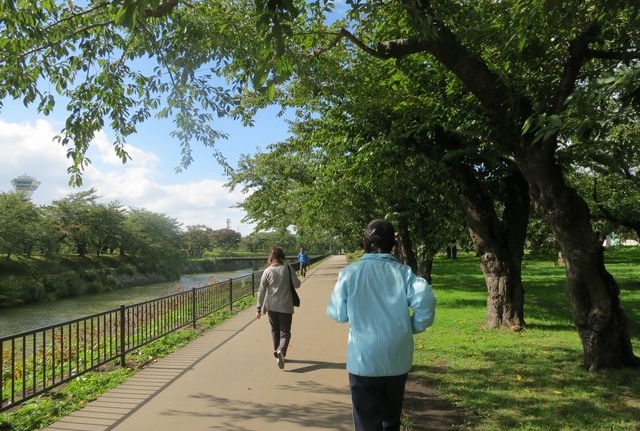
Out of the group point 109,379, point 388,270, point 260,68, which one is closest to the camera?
point 388,270

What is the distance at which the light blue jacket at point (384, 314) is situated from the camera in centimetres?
308

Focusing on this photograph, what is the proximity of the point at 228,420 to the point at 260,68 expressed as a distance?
3214 mm

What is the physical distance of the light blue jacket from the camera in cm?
308

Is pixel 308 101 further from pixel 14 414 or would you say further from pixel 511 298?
pixel 14 414

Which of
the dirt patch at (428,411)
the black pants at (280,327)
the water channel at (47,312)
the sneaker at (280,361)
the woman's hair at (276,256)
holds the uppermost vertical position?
the woman's hair at (276,256)

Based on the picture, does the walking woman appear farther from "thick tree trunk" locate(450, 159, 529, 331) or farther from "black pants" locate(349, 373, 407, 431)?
"thick tree trunk" locate(450, 159, 529, 331)

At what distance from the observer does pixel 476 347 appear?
27.3 ft

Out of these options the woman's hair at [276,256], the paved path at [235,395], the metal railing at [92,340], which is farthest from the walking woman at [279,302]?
the metal railing at [92,340]

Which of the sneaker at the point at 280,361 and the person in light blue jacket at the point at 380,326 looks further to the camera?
the sneaker at the point at 280,361

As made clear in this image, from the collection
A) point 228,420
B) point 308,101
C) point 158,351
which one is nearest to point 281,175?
point 308,101

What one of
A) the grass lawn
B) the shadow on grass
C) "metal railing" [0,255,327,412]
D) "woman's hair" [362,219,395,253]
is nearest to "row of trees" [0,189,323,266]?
"metal railing" [0,255,327,412]

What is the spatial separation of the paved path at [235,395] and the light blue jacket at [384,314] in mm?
1781

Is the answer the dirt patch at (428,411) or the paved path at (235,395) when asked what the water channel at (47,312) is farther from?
the dirt patch at (428,411)

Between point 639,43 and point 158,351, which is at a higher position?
point 639,43
